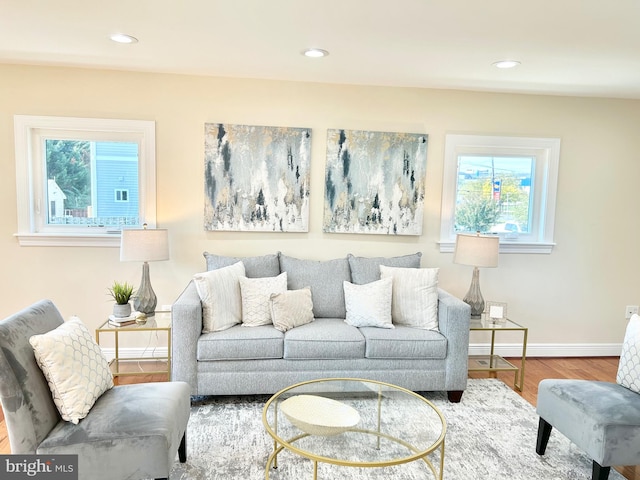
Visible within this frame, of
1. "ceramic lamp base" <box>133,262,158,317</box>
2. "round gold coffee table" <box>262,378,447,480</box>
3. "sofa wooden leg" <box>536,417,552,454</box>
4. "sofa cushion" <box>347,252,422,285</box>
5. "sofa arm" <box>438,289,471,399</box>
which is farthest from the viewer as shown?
"sofa cushion" <box>347,252,422,285</box>

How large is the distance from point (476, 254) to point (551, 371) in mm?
1313

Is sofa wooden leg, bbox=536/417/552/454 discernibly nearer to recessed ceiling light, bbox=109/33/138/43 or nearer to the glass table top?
the glass table top

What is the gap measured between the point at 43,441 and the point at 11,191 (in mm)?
2440

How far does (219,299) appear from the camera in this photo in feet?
9.68

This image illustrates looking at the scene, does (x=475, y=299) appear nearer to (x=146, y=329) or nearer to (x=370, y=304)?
(x=370, y=304)

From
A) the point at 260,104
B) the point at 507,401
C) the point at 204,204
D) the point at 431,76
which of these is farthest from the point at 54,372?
the point at 431,76

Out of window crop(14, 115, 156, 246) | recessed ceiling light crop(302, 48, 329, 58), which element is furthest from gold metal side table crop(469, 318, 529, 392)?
window crop(14, 115, 156, 246)

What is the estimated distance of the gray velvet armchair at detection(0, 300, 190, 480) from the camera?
168 centimetres

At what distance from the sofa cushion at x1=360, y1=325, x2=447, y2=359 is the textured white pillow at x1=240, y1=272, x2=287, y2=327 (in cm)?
70

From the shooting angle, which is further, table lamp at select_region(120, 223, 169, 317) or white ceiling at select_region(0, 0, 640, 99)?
table lamp at select_region(120, 223, 169, 317)

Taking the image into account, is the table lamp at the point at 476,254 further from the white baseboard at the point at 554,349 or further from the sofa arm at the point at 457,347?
the white baseboard at the point at 554,349

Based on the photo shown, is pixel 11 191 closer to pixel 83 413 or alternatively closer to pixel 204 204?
pixel 204 204

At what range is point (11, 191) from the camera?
11.1 ft

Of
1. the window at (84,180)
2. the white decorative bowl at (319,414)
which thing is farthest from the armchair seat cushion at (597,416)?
the window at (84,180)
